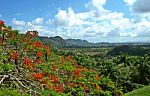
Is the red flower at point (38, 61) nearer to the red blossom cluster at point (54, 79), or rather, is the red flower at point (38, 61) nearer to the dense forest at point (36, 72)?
the dense forest at point (36, 72)

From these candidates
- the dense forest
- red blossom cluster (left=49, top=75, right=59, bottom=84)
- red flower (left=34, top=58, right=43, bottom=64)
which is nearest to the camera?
the dense forest

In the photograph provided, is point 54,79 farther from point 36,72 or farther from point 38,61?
point 38,61

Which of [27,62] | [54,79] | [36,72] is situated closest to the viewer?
[54,79]

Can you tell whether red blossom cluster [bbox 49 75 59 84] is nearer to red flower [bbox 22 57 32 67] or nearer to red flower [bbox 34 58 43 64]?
red flower [bbox 22 57 32 67]

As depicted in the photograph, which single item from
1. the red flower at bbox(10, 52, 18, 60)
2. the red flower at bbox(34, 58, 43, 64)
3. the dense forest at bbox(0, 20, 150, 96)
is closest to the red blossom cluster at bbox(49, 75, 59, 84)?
the dense forest at bbox(0, 20, 150, 96)

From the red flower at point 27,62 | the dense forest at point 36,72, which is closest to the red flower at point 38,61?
the dense forest at point 36,72

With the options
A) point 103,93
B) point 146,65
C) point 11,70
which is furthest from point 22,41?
point 146,65

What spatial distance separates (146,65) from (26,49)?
37.1 m

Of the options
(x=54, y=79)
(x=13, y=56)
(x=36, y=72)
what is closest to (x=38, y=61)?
(x=36, y=72)

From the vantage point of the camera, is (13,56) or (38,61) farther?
(38,61)

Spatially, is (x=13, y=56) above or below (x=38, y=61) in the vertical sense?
above

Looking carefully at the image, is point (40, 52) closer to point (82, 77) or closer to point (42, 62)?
point (42, 62)

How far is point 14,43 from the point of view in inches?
650

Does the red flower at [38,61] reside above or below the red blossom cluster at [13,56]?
below
